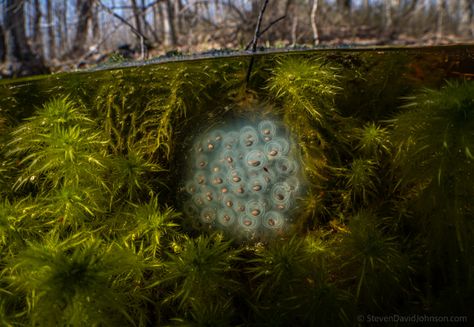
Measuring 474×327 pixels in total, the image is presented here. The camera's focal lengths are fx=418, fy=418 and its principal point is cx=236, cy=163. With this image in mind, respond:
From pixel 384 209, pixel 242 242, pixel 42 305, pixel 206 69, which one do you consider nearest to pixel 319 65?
pixel 206 69

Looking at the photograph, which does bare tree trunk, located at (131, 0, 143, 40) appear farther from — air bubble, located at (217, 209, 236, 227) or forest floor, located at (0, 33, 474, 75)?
air bubble, located at (217, 209, 236, 227)

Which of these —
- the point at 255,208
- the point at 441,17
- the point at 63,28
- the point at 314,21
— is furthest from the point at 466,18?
the point at 63,28

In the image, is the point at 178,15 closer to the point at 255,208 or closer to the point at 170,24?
the point at 170,24

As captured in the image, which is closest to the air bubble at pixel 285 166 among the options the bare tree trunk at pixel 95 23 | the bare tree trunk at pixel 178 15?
the bare tree trunk at pixel 178 15

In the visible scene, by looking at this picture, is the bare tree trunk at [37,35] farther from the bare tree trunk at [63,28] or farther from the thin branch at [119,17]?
the thin branch at [119,17]

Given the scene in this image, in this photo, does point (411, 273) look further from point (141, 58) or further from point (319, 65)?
point (141, 58)
